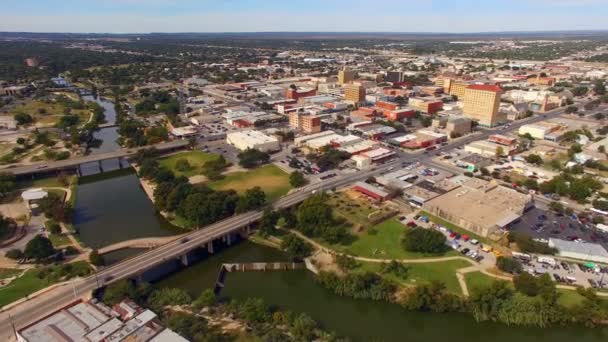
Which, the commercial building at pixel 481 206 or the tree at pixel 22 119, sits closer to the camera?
the commercial building at pixel 481 206

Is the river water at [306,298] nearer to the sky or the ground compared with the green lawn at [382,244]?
nearer to the ground

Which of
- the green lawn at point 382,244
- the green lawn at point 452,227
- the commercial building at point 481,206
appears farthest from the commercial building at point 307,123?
the green lawn at point 382,244

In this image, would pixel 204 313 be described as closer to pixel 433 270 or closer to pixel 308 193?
pixel 433 270

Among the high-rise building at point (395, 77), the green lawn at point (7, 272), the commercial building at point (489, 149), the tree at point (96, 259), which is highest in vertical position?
the high-rise building at point (395, 77)

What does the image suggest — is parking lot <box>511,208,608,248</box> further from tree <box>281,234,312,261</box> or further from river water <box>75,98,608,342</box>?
tree <box>281,234,312,261</box>

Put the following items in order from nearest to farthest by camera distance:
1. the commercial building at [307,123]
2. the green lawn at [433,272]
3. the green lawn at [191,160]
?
the green lawn at [433,272] → the green lawn at [191,160] → the commercial building at [307,123]

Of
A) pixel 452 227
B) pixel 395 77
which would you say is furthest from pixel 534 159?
pixel 395 77

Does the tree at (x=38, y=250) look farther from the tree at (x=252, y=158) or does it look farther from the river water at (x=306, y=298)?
the tree at (x=252, y=158)

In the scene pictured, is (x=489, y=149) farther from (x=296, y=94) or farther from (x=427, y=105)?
(x=296, y=94)
